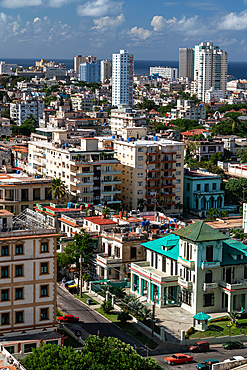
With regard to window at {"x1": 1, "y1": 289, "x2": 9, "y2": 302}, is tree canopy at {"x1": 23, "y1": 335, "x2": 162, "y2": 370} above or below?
below

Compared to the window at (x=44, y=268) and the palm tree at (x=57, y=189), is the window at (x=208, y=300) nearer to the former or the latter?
the window at (x=44, y=268)

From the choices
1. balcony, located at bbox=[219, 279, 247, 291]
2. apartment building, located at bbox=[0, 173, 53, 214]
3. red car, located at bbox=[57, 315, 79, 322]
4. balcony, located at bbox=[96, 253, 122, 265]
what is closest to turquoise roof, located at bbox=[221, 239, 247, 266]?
balcony, located at bbox=[219, 279, 247, 291]

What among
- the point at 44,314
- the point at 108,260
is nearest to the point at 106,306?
the point at 108,260

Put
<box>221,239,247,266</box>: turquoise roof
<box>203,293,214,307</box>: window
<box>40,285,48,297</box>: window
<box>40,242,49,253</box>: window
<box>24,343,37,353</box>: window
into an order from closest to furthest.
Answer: <box>24,343,37,353</box>: window → <box>40,242,49,253</box>: window → <box>40,285,48,297</box>: window → <box>203,293,214,307</box>: window → <box>221,239,247,266</box>: turquoise roof

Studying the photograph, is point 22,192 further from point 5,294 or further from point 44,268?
point 5,294

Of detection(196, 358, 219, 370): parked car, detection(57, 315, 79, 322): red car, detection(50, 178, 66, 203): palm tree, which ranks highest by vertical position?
detection(50, 178, 66, 203): palm tree

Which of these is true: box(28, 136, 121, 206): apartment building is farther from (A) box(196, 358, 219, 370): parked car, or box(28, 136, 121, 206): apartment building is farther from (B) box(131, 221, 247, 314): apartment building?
(A) box(196, 358, 219, 370): parked car

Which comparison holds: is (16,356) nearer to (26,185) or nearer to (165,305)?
(165,305)
